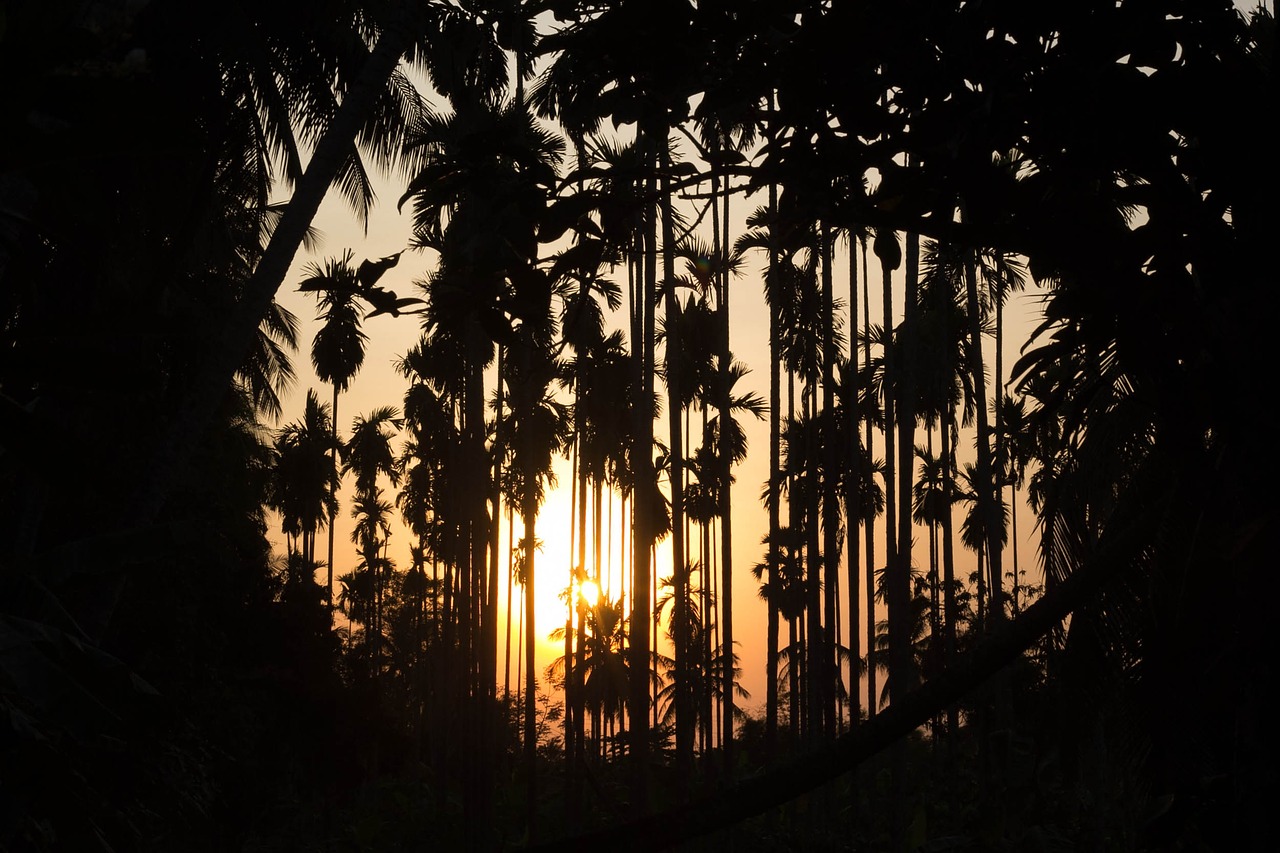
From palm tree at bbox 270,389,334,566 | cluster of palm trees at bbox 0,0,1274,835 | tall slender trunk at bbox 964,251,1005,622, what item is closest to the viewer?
cluster of palm trees at bbox 0,0,1274,835

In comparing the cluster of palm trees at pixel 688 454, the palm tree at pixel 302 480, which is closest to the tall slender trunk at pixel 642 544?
the cluster of palm trees at pixel 688 454

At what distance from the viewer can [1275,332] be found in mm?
2920

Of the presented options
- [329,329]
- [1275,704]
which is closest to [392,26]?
[1275,704]

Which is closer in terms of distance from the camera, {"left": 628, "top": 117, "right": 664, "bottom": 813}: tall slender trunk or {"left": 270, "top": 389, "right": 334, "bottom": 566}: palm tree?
{"left": 628, "top": 117, "right": 664, "bottom": 813}: tall slender trunk

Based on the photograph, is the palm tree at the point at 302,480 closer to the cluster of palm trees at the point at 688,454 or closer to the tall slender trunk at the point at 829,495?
the cluster of palm trees at the point at 688,454

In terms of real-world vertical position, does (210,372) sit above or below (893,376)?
below

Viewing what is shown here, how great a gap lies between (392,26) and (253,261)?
15324mm

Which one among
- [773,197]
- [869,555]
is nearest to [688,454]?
[869,555]

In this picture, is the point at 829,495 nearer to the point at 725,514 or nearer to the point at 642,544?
the point at 725,514

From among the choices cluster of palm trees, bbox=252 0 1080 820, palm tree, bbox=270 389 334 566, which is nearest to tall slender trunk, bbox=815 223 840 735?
cluster of palm trees, bbox=252 0 1080 820

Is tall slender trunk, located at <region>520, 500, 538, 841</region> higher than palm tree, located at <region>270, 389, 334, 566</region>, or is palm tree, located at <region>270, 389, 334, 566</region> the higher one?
palm tree, located at <region>270, 389, 334, 566</region>

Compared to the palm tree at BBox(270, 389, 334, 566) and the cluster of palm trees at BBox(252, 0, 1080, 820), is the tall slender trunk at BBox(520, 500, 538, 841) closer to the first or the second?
the cluster of palm trees at BBox(252, 0, 1080, 820)

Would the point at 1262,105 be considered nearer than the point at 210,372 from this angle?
Yes

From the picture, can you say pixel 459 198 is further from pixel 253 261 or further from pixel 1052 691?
pixel 253 261
